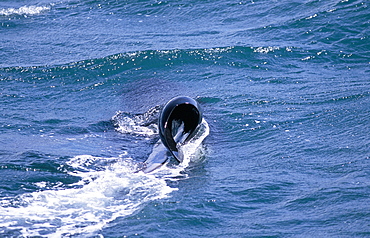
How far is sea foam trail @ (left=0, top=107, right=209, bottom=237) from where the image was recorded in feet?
24.8

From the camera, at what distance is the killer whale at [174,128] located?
968 cm

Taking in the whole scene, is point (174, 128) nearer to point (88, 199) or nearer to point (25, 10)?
point (88, 199)

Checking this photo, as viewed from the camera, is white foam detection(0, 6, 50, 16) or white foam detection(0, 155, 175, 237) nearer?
white foam detection(0, 155, 175, 237)

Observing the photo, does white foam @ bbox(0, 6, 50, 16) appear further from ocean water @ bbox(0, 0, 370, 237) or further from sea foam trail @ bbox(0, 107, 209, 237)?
sea foam trail @ bbox(0, 107, 209, 237)

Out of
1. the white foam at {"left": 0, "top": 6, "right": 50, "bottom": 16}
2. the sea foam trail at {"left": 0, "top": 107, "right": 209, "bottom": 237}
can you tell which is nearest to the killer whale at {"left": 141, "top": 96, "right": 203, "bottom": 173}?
the sea foam trail at {"left": 0, "top": 107, "right": 209, "bottom": 237}

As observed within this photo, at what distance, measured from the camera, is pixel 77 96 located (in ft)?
45.0

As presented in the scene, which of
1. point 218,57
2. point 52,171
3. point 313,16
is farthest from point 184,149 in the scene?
point 313,16

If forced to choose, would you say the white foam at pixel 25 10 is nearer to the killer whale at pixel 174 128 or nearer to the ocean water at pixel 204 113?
the ocean water at pixel 204 113

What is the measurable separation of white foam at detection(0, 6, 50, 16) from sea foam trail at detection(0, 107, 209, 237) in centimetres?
1143

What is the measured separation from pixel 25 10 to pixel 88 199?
13646 millimetres

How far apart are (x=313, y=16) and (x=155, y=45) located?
16.0 feet

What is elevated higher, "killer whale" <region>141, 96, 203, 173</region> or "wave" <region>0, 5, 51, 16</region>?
"wave" <region>0, 5, 51, 16</region>

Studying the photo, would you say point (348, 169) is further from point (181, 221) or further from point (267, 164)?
point (181, 221)

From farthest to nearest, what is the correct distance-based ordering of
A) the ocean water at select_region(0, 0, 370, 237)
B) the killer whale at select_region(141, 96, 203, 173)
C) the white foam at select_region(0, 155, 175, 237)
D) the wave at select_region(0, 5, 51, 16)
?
the wave at select_region(0, 5, 51, 16) < the killer whale at select_region(141, 96, 203, 173) < the ocean water at select_region(0, 0, 370, 237) < the white foam at select_region(0, 155, 175, 237)
